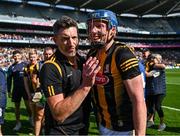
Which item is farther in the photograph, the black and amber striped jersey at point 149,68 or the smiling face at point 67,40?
the black and amber striped jersey at point 149,68

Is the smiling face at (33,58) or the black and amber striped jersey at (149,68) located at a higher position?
the smiling face at (33,58)

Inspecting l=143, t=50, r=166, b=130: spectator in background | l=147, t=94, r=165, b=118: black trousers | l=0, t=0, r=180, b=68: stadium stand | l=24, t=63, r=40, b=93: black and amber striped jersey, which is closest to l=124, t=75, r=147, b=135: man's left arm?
l=24, t=63, r=40, b=93: black and amber striped jersey

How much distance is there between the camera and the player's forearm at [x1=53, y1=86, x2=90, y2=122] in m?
2.90

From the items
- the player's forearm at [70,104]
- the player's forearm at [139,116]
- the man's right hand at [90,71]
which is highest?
the man's right hand at [90,71]

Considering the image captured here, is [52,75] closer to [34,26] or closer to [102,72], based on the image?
[102,72]

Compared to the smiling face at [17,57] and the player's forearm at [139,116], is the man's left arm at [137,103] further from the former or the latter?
the smiling face at [17,57]

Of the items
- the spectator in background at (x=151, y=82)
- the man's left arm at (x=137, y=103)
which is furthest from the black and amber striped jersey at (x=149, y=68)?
the man's left arm at (x=137, y=103)

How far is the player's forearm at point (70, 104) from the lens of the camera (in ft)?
9.50

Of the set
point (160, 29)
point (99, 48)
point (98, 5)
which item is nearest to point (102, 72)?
point (99, 48)

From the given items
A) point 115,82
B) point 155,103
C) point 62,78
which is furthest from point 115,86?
point 155,103

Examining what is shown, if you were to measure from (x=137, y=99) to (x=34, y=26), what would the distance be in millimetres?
60881

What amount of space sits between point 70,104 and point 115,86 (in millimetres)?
614

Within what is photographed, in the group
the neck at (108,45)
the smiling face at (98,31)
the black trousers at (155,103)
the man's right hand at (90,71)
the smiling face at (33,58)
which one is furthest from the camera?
the black trousers at (155,103)

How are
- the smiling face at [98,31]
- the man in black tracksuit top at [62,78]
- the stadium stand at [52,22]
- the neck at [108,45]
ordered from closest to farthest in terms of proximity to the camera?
the man in black tracksuit top at [62,78] < the smiling face at [98,31] < the neck at [108,45] < the stadium stand at [52,22]
